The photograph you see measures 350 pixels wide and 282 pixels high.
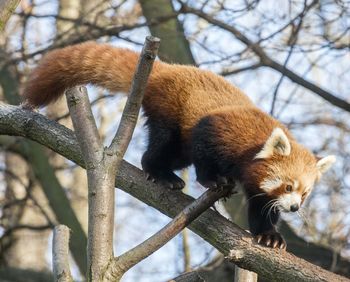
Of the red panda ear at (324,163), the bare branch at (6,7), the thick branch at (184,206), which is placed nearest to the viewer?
the thick branch at (184,206)

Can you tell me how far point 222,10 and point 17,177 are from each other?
4371 millimetres

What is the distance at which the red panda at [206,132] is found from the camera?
427 centimetres

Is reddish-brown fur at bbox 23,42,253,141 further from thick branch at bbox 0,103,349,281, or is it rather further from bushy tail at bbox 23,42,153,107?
thick branch at bbox 0,103,349,281

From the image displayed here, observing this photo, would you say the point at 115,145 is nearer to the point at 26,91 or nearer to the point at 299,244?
the point at 26,91

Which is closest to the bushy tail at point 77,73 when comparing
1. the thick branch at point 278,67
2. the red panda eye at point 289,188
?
the red panda eye at point 289,188

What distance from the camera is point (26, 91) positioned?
489 centimetres

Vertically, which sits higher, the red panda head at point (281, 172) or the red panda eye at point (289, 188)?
the red panda head at point (281, 172)

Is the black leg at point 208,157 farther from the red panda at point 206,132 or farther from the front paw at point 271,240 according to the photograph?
the front paw at point 271,240

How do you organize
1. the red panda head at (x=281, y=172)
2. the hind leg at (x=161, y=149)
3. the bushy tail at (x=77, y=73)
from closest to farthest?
the red panda head at (x=281, y=172) → the hind leg at (x=161, y=149) → the bushy tail at (x=77, y=73)

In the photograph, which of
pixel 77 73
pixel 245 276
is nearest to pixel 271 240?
pixel 245 276

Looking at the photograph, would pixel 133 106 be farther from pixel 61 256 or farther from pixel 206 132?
pixel 206 132

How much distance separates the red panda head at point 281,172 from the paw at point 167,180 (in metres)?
0.44

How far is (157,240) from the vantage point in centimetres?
309

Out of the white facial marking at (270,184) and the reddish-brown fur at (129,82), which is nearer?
the white facial marking at (270,184)
